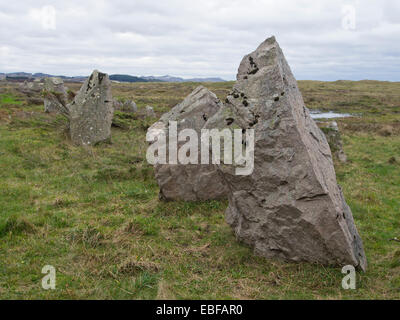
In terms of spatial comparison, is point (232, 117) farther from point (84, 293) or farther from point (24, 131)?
point (24, 131)

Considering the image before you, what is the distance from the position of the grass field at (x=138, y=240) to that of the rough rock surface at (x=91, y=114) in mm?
2925

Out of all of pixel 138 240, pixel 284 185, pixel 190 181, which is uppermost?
pixel 284 185

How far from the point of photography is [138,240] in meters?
8.18

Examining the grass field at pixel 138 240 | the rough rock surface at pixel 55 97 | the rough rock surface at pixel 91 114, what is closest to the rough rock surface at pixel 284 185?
the grass field at pixel 138 240

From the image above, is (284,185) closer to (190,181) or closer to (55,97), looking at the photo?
(190,181)

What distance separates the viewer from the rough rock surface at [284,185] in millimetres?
6824

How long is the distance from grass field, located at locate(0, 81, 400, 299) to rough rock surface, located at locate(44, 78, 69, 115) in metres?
4.98

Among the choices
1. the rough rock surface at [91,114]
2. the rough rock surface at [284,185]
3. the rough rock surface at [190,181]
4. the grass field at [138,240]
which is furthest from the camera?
the rough rock surface at [91,114]

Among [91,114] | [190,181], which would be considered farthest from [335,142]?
[91,114]

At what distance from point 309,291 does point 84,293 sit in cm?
385

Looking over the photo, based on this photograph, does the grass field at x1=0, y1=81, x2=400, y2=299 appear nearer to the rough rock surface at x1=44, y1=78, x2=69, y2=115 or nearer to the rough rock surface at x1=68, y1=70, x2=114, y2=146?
the rough rock surface at x1=68, y1=70, x2=114, y2=146

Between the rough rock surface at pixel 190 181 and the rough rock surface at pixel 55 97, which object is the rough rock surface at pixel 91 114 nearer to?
the rough rock surface at pixel 55 97

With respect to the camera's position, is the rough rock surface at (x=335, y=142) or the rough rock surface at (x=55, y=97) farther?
the rough rock surface at (x=55, y=97)

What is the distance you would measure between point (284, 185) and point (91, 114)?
13.5 metres
